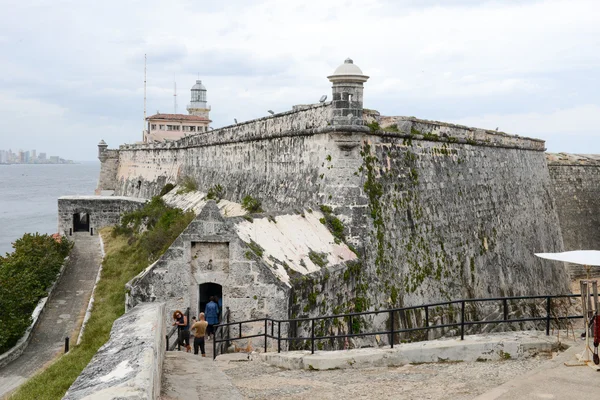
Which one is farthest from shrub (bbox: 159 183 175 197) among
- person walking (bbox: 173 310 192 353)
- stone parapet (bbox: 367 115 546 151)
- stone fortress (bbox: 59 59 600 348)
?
person walking (bbox: 173 310 192 353)

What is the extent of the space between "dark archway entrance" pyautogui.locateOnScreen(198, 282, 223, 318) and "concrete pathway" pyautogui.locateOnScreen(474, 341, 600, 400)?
590cm

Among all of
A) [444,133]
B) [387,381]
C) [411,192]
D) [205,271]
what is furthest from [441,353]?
[444,133]

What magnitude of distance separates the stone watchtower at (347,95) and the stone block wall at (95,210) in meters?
25.1

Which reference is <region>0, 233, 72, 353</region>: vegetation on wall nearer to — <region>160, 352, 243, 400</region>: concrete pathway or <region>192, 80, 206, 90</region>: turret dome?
<region>160, 352, 243, 400</region>: concrete pathway

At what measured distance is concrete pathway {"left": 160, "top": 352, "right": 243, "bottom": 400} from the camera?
18.7 ft

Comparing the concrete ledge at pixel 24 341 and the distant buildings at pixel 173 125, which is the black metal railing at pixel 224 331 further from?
the distant buildings at pixel 173 125

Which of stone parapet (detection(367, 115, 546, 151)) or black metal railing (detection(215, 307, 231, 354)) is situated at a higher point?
stone parapet (detection(367, 115, 546, 151))

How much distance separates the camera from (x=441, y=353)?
7.94 metres

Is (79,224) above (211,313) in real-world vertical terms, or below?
above

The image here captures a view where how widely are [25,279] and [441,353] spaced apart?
18.8 m

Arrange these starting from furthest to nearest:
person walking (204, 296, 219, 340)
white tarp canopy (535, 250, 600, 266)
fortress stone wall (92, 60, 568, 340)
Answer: fortress stone wall (92, 60, 568, 340)
person walking (204, 296, 219, 340)
white tarp canopy (535, 250, 600, 266)

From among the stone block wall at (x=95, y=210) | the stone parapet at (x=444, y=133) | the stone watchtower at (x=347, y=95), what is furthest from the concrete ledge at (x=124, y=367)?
the stone block wall at (x=95, y=210)

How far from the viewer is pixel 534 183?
86.0ft

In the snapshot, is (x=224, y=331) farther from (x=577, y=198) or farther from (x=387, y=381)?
(x=577, y=198)
